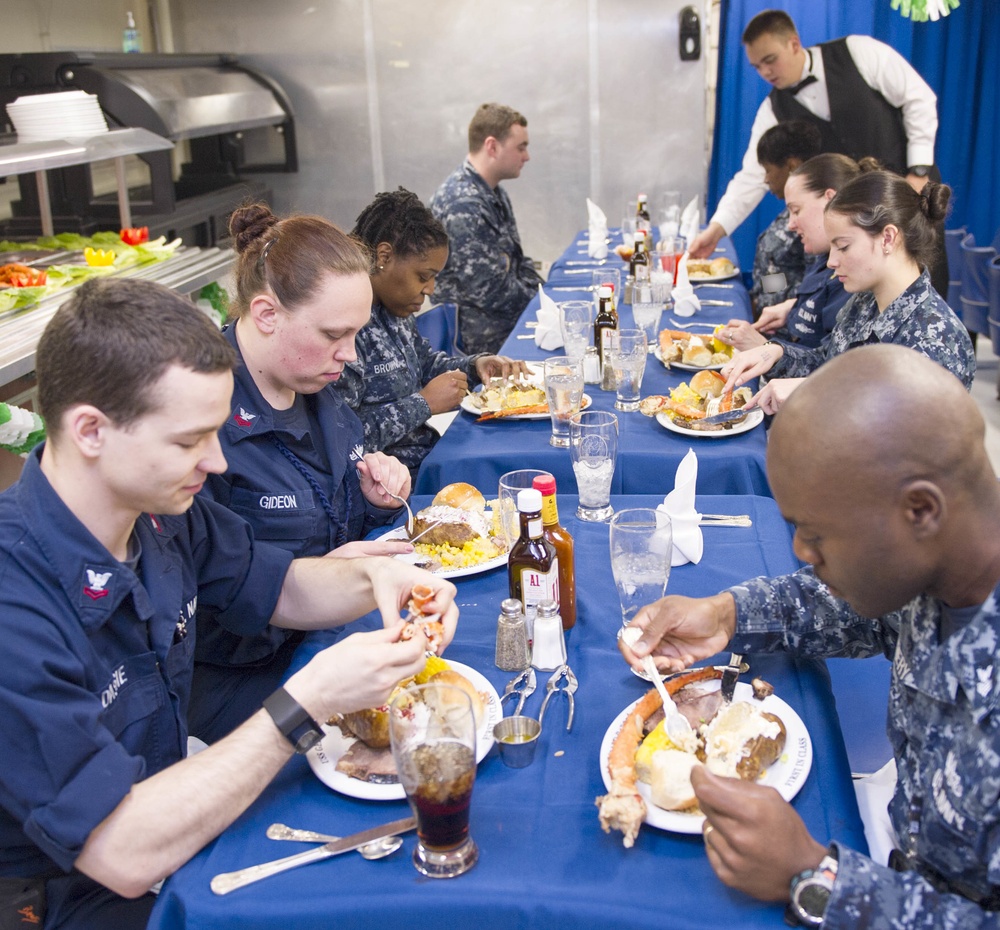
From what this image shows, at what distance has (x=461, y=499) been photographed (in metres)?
2.06

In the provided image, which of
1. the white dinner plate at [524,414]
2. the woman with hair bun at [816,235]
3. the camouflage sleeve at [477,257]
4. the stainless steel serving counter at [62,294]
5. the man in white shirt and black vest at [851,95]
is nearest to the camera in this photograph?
the white dinner plate at [524,414]

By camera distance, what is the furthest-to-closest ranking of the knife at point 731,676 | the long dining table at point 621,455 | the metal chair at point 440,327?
the metal chair at point 440,327 → the long dining table at point 621,455 → the knife at point 731,676

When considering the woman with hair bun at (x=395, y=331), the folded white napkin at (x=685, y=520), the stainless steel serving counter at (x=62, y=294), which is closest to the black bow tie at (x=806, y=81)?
the stainless steel serving counter at (x=62, y=294)

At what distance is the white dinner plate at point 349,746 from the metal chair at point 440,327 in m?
2.43

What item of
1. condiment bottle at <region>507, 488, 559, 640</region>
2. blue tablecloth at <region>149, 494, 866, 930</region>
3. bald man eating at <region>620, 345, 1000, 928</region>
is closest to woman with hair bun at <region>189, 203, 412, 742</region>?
condiment bottle at <region>507, 488, 559, 640</region>

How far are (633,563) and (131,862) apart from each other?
88 cm

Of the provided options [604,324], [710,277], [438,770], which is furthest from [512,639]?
[710,277]

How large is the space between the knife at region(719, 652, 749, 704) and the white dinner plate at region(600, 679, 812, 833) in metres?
0.01

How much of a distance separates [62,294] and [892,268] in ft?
10.2

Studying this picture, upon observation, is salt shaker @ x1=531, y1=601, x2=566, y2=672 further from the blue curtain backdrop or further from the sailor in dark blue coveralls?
the blue curtain backdrop

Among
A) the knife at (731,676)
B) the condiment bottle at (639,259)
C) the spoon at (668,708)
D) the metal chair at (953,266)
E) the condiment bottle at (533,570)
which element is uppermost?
the condiment bottle at (639,259)

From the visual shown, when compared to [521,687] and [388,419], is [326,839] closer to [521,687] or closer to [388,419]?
[521,687]

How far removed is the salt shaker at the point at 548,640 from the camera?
1.50 metres

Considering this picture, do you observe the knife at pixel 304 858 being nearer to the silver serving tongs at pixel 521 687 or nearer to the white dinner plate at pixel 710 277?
the silver serving tongs at pixel 521 687
